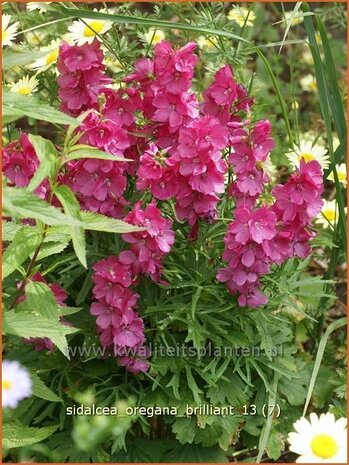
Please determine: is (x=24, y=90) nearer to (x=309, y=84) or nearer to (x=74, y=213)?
(x=74, y=213)

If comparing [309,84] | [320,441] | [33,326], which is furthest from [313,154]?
[309,84]

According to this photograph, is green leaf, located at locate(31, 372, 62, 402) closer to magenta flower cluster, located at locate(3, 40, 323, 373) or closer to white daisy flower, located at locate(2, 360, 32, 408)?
white daisy flower, located at locate(2, 360, 32, 408)

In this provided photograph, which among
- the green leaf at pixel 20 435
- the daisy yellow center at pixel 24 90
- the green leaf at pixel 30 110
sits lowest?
the green leaf at pixel 20 435

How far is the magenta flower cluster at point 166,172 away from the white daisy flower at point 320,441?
0.30m

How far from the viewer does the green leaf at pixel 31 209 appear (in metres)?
1.56

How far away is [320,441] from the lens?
6.50ft

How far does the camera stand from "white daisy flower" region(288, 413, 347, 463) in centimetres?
194

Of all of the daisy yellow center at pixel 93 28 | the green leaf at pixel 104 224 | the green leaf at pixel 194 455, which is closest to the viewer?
the green leaf at pixel 104 224

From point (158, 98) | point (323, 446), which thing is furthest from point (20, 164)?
point (323, 446)

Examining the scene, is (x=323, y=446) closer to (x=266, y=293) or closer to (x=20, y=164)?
(x=266, y=293)

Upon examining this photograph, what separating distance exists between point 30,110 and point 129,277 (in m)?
0.52

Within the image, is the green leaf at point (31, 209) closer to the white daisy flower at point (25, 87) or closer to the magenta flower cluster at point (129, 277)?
the magenta flower cluster at point (129, 277)

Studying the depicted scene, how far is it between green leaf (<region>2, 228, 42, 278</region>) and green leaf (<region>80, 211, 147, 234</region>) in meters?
0.11

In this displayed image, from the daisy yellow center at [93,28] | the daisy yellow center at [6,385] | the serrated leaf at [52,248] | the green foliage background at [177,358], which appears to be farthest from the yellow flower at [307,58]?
the daisy yellow center at [6,385]
